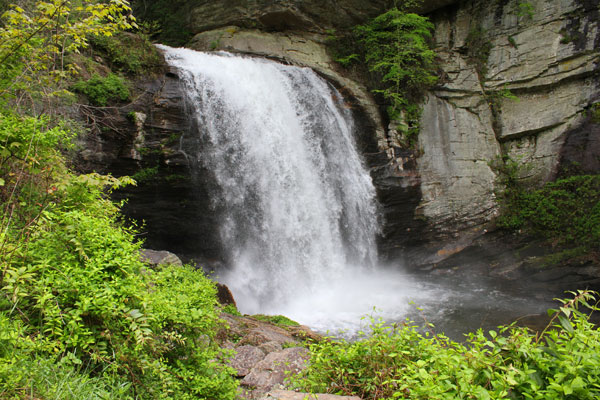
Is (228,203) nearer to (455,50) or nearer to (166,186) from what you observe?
(166,186)

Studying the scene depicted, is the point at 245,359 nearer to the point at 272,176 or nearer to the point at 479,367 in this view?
the point at 479,367

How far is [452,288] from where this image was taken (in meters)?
11.6

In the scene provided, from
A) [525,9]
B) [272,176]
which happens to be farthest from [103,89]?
[525,9]

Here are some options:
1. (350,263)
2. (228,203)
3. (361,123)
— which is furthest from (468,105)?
(228,203)

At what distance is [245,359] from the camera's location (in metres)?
4.36

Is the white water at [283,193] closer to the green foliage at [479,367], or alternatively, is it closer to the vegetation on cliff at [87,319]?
the vegetation on cliff at [87,319]

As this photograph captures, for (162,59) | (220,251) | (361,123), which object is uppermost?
(162,59)

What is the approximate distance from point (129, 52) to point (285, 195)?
224 inches

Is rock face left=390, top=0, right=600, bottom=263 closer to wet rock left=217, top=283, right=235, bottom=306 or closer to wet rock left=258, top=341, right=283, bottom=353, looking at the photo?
wet rock left=217, top=283, right=235, bottom=306

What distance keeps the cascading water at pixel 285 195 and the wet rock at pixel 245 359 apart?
387 centimetres

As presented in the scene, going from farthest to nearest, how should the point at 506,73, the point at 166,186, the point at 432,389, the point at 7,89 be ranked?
the point at 506,73 → the point at 166,186 → the point at 7,89 → the point at 432,389

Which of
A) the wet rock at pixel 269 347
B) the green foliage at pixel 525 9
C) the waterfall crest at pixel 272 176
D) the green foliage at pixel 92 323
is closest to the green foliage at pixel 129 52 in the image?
the waterfall crest at pixel 272 176

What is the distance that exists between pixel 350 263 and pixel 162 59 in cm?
838

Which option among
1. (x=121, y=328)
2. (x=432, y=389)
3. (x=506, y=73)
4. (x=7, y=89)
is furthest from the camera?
(x=506, y=73)
